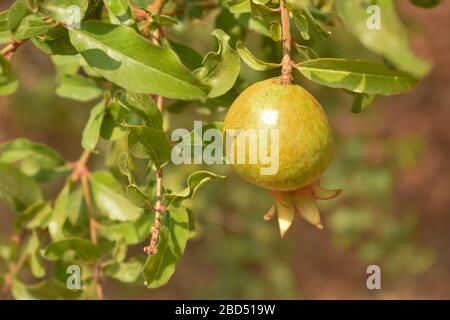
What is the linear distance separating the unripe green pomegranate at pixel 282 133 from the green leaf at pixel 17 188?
0.56 m

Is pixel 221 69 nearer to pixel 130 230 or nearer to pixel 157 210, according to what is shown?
pixel 157 210

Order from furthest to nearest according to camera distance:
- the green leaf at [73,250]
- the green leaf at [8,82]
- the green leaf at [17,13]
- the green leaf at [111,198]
→ the green leaf at [111,198] → the green leaf at [73,250] → the green leaf at [8,82] → the green leaf at [17,13]

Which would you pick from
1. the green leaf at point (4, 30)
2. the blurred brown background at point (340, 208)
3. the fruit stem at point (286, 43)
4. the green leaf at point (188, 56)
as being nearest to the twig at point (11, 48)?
the green leaf at point (4, 30)

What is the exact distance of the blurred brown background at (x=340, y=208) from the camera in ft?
8.57

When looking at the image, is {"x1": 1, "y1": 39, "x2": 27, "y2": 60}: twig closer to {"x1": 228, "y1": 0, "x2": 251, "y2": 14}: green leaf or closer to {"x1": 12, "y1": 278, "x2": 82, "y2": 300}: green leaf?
{"x1": 228, "y1": 0, "x2": 251, "y2": 14}: green leaf

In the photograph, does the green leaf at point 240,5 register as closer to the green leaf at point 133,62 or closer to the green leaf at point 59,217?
the green leaf at point 133,62

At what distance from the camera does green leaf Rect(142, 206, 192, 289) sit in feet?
3.01

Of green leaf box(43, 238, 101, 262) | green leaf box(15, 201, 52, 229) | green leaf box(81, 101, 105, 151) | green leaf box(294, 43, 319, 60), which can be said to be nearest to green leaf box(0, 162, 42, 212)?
green leaf box(15, 201, 52, 229)

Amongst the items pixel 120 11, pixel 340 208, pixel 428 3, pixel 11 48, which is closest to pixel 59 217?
pixel 11 48

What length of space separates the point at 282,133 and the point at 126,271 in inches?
20.5

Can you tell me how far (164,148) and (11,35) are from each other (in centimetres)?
25

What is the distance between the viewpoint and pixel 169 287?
347 cm

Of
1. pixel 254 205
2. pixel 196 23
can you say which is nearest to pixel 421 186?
pixel 254 205

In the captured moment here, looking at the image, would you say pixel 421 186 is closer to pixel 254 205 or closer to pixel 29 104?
pixel 254 205
